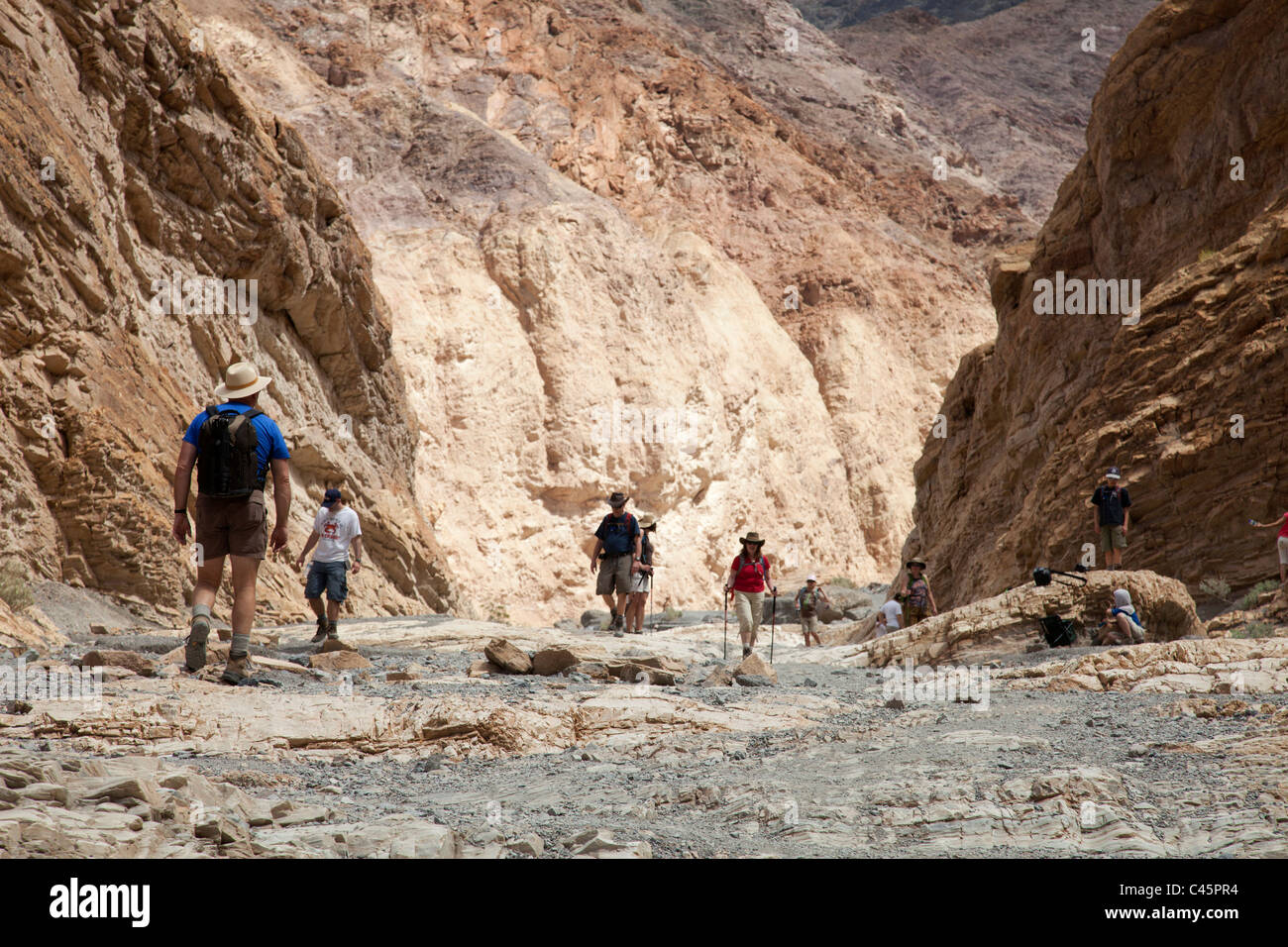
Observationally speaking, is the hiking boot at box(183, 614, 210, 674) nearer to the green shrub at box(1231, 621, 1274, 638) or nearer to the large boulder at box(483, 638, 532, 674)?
the large boulder at box(483, 638, 532, 674)

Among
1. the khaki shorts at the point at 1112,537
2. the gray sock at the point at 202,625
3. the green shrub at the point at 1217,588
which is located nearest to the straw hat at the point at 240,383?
the gray sock at the point at 202,625

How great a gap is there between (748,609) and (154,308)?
9.42m

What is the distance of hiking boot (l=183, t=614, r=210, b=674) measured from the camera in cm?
672

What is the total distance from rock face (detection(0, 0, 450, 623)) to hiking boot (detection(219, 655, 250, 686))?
15.6 ft

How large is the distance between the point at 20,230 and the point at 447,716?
8.64m

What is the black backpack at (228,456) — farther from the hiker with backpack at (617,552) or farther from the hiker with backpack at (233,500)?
the hiker with backpack at (617,552)

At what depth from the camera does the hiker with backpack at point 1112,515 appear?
12.3 meters

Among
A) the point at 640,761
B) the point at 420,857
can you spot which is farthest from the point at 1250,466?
the point at 420,857

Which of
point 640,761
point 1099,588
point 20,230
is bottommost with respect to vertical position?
point 640,761

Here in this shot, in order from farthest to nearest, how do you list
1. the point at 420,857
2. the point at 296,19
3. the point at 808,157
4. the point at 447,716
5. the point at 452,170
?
the point at 808,157 < the point at 296,19 < the point at 452,170 < the point at 447,716 < the point at 420,857

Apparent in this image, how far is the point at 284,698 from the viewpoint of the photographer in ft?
20.0

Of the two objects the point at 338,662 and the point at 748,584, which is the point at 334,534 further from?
the point at 748,584

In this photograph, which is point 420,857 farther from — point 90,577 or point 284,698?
point 90,577

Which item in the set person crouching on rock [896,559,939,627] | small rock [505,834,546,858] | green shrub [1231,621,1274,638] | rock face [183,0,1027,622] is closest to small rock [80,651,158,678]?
small rock [505,834,546,858]
